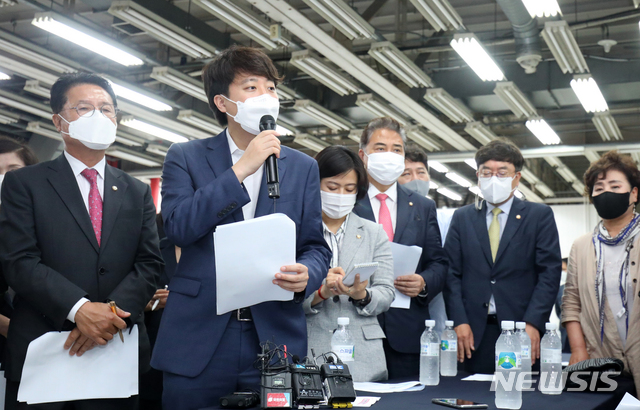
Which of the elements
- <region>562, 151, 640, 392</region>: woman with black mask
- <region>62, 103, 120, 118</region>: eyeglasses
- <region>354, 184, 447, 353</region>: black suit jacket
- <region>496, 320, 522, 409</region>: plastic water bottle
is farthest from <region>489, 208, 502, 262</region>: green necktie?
<region>62, 103, 120, 118</region>: eyeglasses

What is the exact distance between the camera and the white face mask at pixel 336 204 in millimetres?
2584

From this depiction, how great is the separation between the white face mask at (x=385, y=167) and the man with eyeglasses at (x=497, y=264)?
45 cm

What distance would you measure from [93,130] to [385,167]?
1437 millimetres

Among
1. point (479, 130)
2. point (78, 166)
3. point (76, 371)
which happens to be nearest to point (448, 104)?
point (479, 130)

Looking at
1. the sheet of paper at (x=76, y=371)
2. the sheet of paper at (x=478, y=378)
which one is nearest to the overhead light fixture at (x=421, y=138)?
the sheet of paper at (x=478, y=378)

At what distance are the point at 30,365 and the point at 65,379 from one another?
123 mm

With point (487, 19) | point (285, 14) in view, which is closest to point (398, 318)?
point (285, 14)

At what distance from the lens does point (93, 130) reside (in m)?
2.34

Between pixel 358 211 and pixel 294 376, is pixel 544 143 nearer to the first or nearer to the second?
pixel 358 211

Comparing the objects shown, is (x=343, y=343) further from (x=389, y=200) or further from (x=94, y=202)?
(x=389, y=200)

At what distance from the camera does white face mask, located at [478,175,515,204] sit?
10.2ft

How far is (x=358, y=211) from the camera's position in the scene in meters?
3.01

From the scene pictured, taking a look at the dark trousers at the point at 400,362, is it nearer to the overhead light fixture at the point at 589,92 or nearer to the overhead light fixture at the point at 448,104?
the overhead light fixture at the point at 589,92

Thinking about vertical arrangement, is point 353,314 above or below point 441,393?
above
